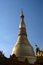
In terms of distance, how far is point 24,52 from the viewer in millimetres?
80625

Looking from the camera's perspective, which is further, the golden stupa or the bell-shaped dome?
the bell-shaped dome

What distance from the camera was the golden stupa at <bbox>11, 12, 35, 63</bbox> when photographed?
78.4 m

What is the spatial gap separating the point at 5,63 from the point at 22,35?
84.4 feet

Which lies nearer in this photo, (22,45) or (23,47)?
(23,47)

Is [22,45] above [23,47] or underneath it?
above

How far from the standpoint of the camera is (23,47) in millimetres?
82188

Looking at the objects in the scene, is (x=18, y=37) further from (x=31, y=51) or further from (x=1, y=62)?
(x=1, y=62)

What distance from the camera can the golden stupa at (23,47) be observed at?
7844cm

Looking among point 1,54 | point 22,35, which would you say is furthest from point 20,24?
point 1,54

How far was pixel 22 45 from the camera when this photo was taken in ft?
Result: 272

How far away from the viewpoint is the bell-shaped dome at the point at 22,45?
80.7 meters

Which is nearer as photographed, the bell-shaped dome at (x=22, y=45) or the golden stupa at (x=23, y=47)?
the golden stupa at (x=23, y=47)

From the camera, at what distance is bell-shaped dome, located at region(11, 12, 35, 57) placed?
80.7m

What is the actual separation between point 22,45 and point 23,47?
3.30 feet
